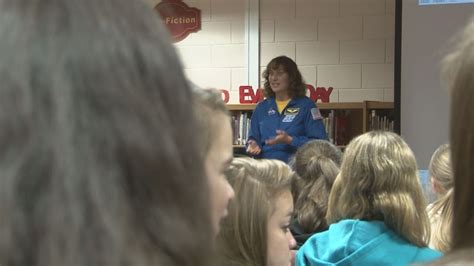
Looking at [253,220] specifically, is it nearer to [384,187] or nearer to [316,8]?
[384,187]

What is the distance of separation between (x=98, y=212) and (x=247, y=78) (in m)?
5.10

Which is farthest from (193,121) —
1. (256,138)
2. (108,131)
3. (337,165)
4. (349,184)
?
(256,138)

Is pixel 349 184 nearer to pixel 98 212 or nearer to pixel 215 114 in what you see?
pixel 215 114

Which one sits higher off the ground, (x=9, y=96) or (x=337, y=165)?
(x=9, y=96)

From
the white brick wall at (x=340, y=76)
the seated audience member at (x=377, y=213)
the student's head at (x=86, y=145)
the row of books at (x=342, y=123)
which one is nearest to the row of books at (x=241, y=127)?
the row of books at (x=342, y=123)

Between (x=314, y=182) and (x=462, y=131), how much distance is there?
1760mm

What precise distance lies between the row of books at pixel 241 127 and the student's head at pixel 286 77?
1.20 meters

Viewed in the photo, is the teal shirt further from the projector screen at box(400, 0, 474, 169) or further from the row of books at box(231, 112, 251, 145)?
the row of books at box(231, 112, 251, 145)

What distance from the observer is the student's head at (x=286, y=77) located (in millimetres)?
4051

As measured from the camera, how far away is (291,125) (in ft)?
13.2

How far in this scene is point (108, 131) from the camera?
421 millimetres

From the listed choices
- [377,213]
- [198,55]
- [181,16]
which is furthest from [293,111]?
[377,213]

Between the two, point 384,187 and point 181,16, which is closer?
point 384,187

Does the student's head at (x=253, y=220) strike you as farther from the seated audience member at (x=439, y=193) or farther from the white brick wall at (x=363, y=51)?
the white brick wall at (x=363, y=51)
